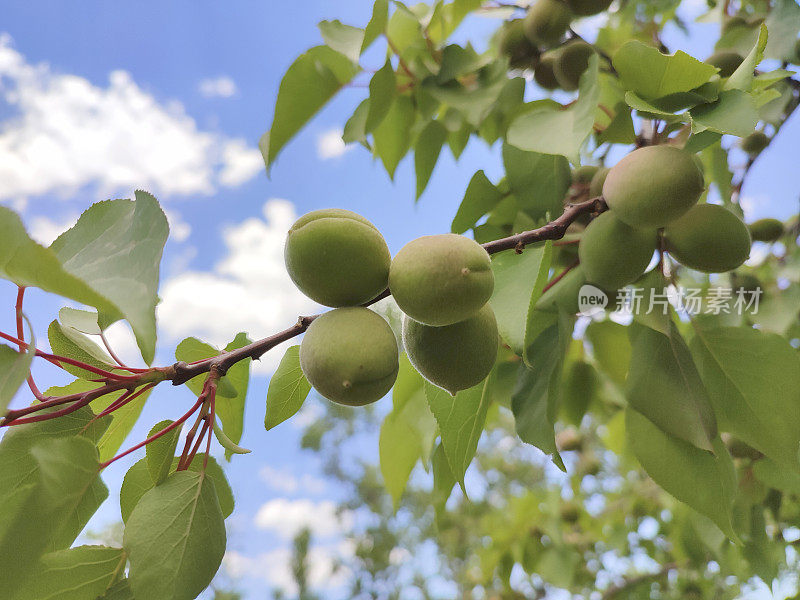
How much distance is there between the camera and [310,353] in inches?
23.8

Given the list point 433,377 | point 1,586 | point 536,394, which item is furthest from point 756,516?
point 1,586

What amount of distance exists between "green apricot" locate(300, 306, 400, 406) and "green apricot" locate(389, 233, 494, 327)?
39 millimetres

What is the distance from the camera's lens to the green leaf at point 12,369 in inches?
19.9

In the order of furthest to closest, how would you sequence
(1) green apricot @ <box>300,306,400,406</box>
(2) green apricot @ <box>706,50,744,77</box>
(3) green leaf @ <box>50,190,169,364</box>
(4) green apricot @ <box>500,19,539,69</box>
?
1. (4) green apricot @ <box>500,19,539,69</box>
2. (2) green apricot @ <box>706,50,744,77</box>
3. (1) green apricot @ <box>300,306,400,406</box>
4. (3) green leaf @ <box>50,190,169,364</box>

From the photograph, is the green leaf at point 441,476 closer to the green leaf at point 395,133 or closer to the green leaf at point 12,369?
the green leaf at point 395,133

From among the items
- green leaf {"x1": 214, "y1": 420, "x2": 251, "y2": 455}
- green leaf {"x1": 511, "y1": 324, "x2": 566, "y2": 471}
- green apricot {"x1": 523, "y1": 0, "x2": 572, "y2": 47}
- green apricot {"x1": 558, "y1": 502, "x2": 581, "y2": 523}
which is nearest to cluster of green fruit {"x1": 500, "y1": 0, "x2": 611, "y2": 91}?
green apricot {"x1": 523, "y1": 0, "x2": 572, "y2": 47}

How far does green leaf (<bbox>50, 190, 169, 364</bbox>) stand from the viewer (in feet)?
1.56

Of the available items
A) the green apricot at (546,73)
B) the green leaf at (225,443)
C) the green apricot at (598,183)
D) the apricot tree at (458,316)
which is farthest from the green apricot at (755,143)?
the green leaf at (225,443)

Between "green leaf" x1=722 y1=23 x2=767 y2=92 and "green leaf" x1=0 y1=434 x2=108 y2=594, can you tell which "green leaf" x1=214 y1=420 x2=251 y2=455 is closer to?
"green leaf" x1=0 y1=434 x2=108 y2=594

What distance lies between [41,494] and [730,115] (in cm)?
77

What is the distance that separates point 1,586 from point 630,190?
717 mm

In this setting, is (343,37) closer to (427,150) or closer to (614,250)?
(427,150)

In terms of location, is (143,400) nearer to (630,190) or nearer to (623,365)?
(630,190)

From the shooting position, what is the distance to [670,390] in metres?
0.82
